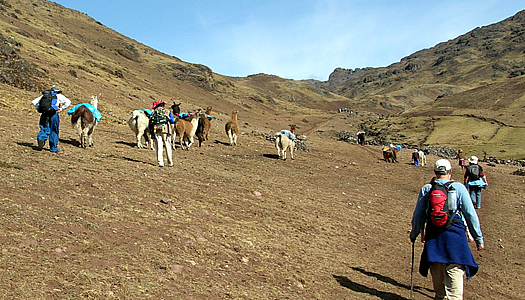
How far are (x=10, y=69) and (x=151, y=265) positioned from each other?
24.8 metres

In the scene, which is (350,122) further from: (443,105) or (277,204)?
(277,204)

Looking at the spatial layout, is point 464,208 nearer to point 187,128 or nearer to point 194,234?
point 194,234

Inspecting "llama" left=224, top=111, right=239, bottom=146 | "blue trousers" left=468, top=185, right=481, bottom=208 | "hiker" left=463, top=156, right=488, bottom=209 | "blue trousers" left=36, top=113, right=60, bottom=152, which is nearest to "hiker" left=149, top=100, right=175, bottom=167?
"blue trousers" left=36, top=113, right=60, bottom=152

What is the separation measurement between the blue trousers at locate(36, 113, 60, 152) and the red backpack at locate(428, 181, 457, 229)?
33.2ft

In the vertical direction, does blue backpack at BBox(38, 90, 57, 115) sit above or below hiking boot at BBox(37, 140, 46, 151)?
above

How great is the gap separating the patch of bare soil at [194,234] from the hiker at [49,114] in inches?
16.2

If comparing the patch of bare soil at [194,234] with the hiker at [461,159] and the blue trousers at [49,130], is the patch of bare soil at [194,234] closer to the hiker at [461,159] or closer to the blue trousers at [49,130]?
the blue trousers at [49,130]

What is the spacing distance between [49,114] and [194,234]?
6.47 m

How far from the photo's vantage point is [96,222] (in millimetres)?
6602

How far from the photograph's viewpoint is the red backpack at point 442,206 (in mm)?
5066

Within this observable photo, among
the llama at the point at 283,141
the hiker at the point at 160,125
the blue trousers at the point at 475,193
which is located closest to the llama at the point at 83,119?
the hiker at the point at 160,125

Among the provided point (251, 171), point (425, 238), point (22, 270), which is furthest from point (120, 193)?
point (251, 171)

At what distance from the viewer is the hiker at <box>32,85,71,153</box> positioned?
10695 mm

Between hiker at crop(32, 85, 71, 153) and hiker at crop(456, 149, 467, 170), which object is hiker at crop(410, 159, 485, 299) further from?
hiker at crop(456, 149, 467, 170)
